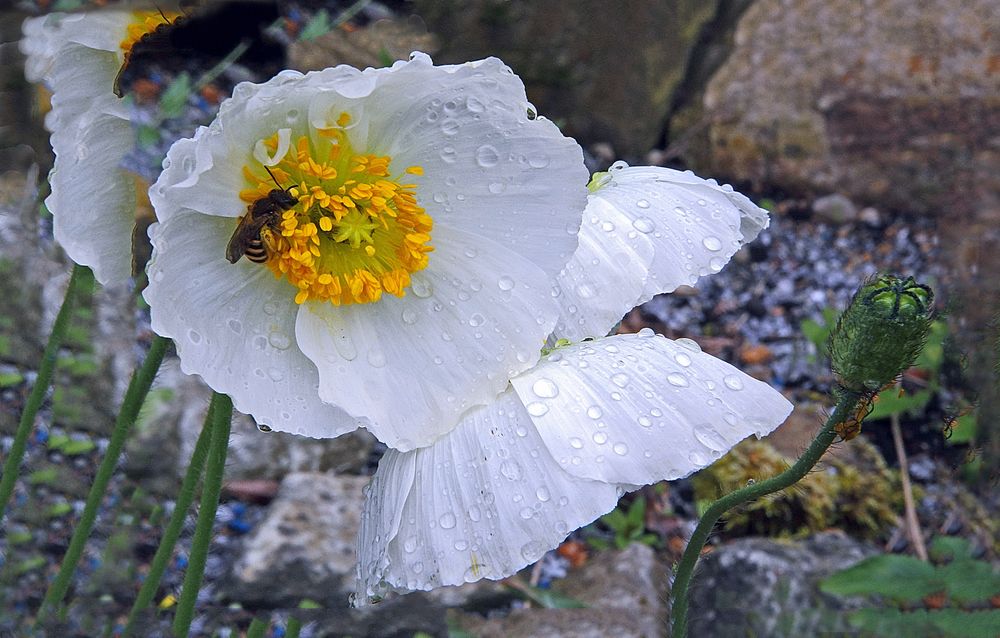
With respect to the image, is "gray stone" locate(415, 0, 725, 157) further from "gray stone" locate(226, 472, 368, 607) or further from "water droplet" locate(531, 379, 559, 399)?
"water droplet" locate(531, 379, 559, 399)

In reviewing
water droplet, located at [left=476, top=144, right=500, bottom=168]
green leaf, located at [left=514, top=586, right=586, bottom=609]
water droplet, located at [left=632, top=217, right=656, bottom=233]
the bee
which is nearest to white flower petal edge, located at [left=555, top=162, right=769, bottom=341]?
water droplet, located at [left=632, top=217, right=656, bottom=233]

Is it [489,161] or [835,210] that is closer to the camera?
[489,161]

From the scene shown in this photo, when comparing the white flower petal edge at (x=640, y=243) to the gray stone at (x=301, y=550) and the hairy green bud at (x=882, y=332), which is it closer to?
the hairy green bud at (x=882, y=332)

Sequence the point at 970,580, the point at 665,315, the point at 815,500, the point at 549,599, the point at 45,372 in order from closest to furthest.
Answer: the point at 45,372 < the point at 970,580 < the point at 549,599 < the point at 815,500 < the point at 665,315

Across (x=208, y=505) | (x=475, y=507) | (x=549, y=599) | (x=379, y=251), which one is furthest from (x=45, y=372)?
(x=549, y=599)

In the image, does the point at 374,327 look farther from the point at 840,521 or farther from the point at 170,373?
the point at 840,521

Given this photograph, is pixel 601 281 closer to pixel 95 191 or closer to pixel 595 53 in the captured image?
pixel 95 191
